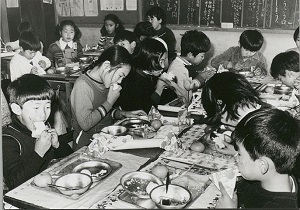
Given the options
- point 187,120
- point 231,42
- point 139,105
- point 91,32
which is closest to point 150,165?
point 187,120

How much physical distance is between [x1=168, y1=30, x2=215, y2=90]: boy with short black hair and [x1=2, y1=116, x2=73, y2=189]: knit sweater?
1.43 meters

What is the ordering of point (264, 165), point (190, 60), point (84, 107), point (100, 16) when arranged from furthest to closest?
point (100, 16) → point (190, 60) → point (84, 107) → point (264, 165)

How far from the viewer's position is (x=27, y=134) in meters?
1.59

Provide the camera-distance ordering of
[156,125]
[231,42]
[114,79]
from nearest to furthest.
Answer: [156,125], [114,79], [231,42]

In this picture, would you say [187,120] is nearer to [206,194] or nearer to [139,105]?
[139,105]

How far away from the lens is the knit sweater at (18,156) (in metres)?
1.47

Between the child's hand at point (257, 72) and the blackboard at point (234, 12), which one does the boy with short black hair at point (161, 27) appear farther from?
the child's hand at point (257, 72)

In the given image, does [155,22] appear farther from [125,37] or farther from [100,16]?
[100,16]

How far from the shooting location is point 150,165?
4.94 feet

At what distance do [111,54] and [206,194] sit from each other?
42.1 inches

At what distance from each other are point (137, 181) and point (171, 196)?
17 centimetres

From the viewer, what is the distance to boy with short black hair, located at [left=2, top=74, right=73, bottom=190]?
148cm

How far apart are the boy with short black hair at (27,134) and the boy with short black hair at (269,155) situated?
80 centimetres

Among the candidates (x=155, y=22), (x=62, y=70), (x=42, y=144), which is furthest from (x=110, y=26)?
(x=42, y=144)
